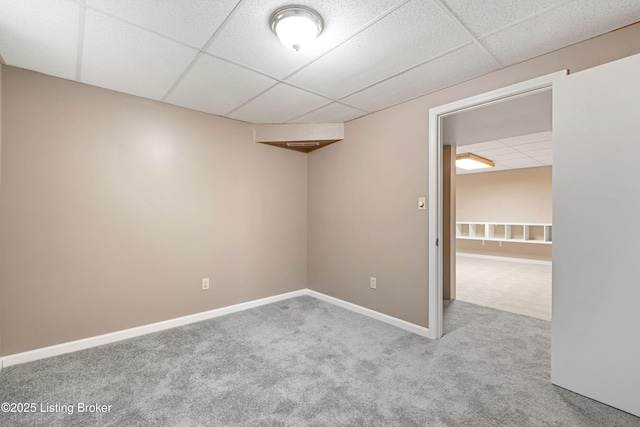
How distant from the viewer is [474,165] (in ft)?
20.0

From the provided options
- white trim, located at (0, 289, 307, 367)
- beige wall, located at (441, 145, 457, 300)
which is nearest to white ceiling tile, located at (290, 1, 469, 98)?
beige wall, located at (441, 145, 457, 300)

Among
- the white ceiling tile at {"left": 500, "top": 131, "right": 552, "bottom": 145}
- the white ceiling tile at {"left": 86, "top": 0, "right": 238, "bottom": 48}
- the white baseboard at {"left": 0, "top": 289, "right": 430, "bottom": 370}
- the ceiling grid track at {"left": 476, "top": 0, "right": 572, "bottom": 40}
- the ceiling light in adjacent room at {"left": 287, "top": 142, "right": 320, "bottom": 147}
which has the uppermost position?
the ceiling grid track at {"left": 476, "top": 0, "right": 572, "bottom": 40}

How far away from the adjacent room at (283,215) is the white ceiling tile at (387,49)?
0.02 meters

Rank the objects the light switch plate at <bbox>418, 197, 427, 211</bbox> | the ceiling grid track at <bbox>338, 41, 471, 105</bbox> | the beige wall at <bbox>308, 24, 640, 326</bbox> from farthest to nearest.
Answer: the light switch plate at <bbox>418, 197, 427, 211</bbox> → the beige wall at <bbox>308, 24, 640, 326</bbox> → the ceiling grid track at <bbox>338, 41, 471, 105</bbox>

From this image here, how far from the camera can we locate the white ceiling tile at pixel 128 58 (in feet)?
5.76

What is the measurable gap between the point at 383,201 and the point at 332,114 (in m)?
1.18

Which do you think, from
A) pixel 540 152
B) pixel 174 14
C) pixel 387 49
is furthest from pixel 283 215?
pixel 540 152

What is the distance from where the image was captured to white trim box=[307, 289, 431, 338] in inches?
107

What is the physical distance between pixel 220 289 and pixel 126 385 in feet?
4.58

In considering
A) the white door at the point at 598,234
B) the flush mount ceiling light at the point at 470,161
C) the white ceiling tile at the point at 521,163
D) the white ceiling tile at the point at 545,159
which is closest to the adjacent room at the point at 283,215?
the white door at the point at 598,234

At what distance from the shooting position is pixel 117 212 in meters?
2.62

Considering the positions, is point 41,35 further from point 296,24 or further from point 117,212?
point 296,24

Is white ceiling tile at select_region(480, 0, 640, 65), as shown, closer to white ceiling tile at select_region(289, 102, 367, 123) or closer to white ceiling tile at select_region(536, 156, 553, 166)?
white ceiling tile at select_region(289, 102, 367, 123)

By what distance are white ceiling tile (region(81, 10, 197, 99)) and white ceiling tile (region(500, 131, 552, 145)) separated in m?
4.54
